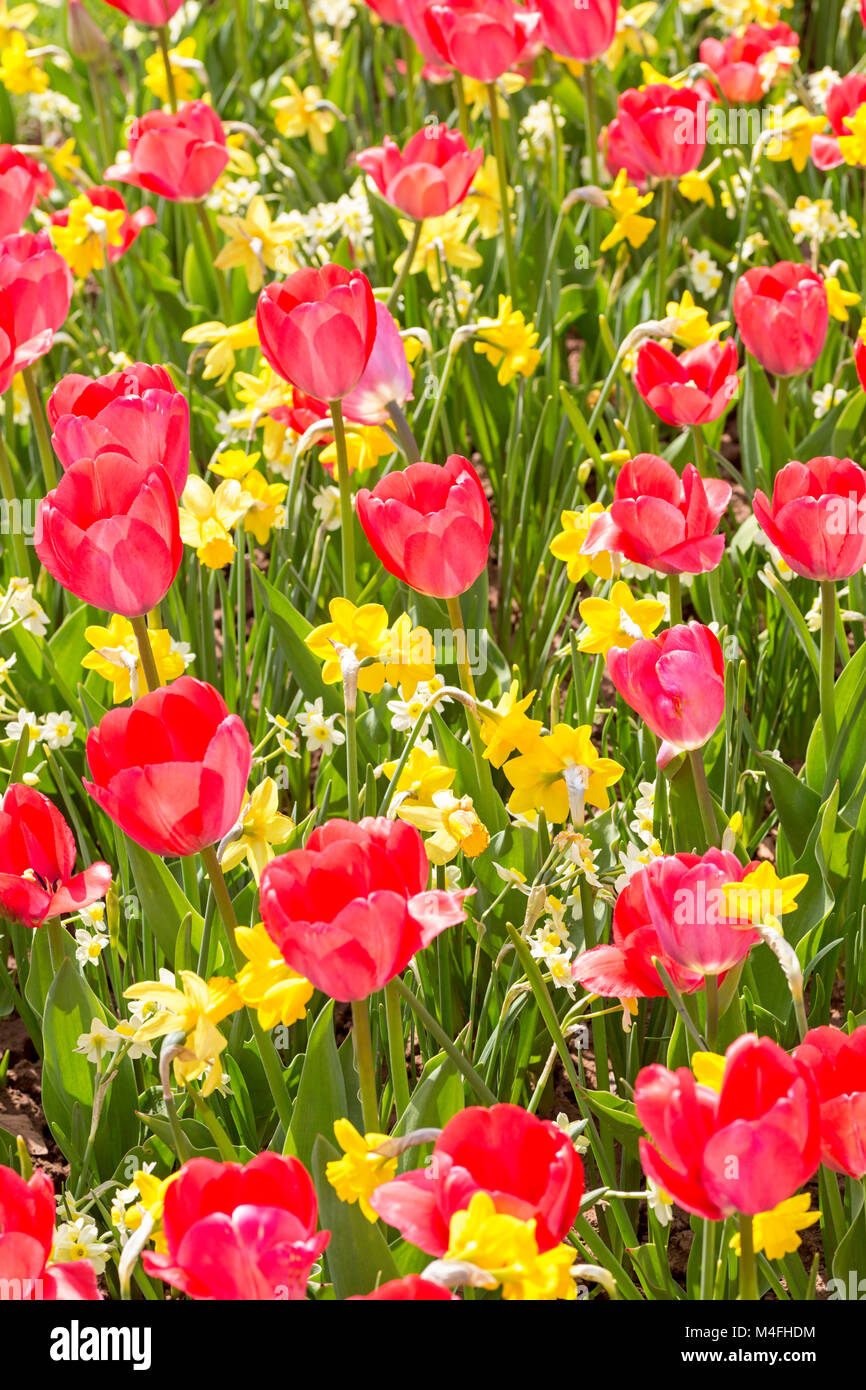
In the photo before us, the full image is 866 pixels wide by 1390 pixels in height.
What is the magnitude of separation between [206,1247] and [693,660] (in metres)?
0.64

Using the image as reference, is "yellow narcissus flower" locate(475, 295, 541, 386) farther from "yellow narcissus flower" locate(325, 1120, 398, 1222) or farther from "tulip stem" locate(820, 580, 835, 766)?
"yellow narcissus flower" locate(325, 1120, 398, 1222)

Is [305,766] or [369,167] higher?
[369,167]

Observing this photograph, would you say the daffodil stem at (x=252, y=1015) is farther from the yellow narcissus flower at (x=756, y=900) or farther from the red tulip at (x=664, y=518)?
the red tulip at (x=664, y=518)

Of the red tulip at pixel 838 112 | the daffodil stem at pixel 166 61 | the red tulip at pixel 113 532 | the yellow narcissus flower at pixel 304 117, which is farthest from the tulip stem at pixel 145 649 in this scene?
the yellow narcissus flower at pixel 304 117

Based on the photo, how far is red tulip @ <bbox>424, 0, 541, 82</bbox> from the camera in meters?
2.45

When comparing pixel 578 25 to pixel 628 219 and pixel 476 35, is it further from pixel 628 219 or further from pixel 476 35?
pixel 628 219

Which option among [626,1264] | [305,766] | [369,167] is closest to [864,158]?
[369,167]

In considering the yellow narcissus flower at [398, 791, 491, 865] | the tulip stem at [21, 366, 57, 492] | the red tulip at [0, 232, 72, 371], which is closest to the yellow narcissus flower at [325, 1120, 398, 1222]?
the yellow narcissus flower at [398, 791, 491, 865]

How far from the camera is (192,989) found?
47.3 inches

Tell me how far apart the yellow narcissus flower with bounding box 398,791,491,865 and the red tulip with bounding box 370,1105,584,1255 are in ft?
1.41

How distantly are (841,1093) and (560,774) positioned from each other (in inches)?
19.1

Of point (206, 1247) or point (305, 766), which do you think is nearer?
point (206, 1247)

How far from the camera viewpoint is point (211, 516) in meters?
1.88

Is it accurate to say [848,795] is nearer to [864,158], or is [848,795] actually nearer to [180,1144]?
[180,1144]
